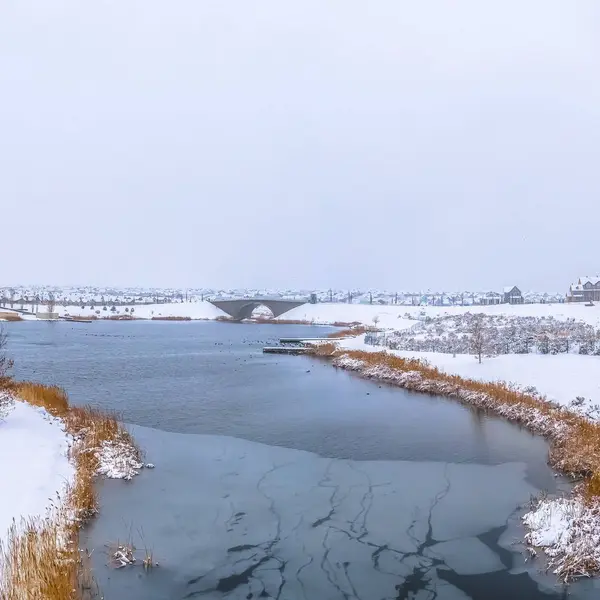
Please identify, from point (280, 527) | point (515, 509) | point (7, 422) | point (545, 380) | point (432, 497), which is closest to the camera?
point (280, 527)

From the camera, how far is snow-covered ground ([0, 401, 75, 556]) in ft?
35.7

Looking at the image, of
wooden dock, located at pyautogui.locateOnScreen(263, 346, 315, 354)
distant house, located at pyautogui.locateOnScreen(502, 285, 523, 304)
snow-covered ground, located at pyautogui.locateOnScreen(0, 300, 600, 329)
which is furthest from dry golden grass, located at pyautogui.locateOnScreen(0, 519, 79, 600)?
distant house, located at pyautogui.locateOnScreen(502, 285, 523, 304)

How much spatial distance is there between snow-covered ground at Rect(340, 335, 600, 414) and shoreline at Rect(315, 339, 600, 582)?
756mm

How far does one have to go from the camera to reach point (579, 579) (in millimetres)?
9750

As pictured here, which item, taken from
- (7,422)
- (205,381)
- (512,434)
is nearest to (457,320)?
(205,381)

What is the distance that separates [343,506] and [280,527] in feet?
6.65

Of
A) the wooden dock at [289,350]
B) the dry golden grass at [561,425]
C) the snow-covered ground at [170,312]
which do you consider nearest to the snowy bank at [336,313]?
the snow-covered ground at [170,312]

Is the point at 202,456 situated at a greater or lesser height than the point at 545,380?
lesser

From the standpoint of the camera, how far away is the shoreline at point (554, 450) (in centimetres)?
1038

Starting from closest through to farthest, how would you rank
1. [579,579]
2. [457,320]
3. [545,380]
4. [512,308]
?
1. [579,579]
2. [545,380]
3. [457,320]
4. [512,308]

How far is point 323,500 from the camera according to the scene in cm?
1360

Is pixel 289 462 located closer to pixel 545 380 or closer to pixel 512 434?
pixel 512 434

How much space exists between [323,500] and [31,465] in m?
7.44

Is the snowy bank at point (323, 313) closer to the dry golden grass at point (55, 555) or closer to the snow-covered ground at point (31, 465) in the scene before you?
the snow-covered ground at point (31, 465)
